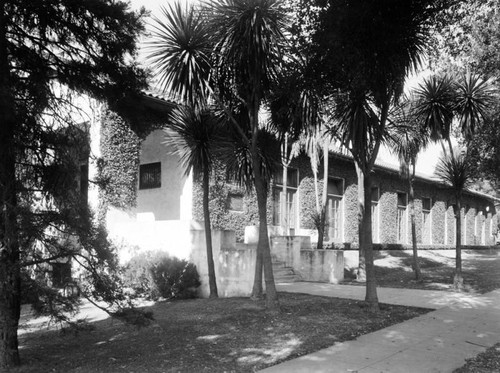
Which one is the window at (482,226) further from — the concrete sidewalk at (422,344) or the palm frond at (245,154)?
the palm frond at (245,154)

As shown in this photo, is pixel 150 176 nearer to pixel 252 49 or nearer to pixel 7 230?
pixel 252 49

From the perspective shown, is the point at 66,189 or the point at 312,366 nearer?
the point at 312,366

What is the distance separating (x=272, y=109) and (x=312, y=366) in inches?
212

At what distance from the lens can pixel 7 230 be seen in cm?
524

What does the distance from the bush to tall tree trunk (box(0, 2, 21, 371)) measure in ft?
17.6

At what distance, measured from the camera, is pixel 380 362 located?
18.1 ft

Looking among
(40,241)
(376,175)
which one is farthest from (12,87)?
(376,175)

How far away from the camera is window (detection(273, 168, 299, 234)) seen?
1883 cm

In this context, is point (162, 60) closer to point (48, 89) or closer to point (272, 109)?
point (272, 109)

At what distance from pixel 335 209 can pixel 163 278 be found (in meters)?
12.1

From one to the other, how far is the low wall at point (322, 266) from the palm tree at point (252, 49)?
5.52 m

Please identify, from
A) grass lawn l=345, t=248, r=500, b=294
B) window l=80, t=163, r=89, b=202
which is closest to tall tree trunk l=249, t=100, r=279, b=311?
window l=80, t=163, r=89, b=202

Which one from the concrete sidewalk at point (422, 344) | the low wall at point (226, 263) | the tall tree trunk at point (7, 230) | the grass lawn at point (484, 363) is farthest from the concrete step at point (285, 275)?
the tall tree trunk at point (7, 230)

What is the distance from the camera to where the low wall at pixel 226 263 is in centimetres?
1108
